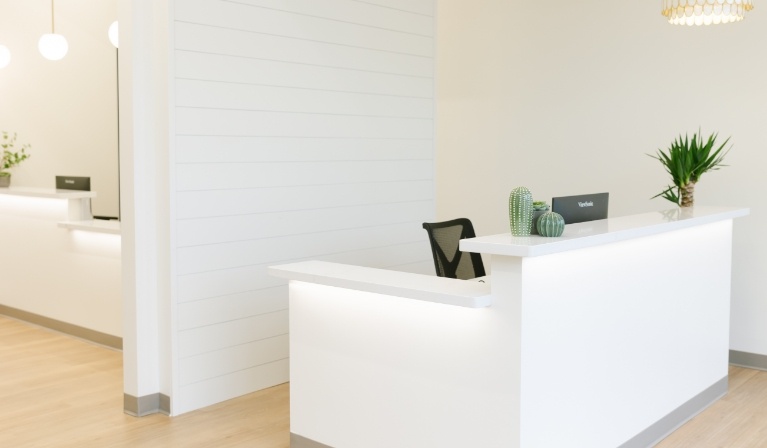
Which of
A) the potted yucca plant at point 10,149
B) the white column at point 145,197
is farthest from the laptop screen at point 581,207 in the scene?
the potted yucca plant at point 10,149

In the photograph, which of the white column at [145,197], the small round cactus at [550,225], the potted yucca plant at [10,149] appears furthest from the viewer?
the potted yucca plant at [10,149]

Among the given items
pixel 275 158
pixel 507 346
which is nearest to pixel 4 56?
pixel 275 158

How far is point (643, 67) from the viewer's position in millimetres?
6109

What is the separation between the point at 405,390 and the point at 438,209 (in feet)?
13.6

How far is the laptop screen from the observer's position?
151 inches

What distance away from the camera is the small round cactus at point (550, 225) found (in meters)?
3.40

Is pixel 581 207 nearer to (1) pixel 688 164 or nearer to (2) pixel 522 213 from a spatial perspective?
(2) pixel 522 213

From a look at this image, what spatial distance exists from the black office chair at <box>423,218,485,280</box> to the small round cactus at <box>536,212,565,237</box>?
135 centimetres

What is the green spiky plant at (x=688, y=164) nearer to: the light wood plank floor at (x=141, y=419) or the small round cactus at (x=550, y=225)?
A: the light wood plank floor at (x=141, y=419)

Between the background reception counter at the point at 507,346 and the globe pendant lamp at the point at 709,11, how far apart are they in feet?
3.39

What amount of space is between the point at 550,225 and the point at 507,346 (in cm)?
55

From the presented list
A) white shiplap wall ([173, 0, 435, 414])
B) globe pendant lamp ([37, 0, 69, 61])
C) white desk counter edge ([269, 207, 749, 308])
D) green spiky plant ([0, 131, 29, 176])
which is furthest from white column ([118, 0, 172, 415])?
green spiky plant ([0, 131, 29, 176])

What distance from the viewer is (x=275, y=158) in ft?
16.9

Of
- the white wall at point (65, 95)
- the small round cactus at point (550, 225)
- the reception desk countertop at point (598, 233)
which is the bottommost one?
the reception desk countertop at point (598, 233)
